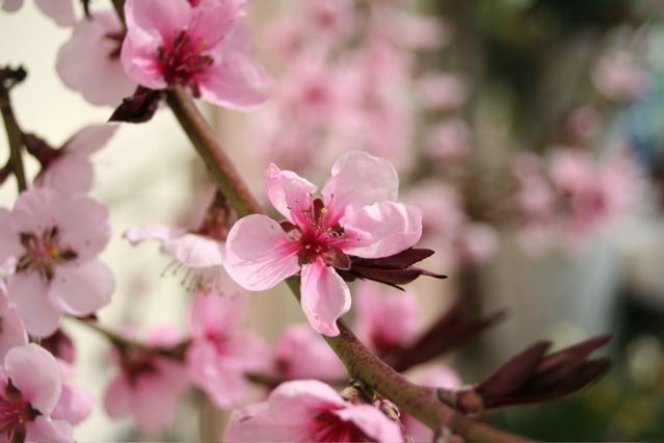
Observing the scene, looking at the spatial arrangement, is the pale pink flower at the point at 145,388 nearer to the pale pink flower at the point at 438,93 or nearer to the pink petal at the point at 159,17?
the pink petal at the point at 159,17

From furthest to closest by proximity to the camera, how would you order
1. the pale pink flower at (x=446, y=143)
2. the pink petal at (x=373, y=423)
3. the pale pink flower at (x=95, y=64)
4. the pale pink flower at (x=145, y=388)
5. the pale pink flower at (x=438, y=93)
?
1. the pale pink flower at (x=438, y=93)
2. the pale pink flower at (x=446, y=143)
3. the pale pink flower at (x=145, y=388)
4. the pale pink flower at (x=95, y=64)
5. the pink petal at (x=373, y=423)

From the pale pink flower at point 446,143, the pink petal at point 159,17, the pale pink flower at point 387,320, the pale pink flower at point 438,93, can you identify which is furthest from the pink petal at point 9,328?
the pale pink flower at point 438,93

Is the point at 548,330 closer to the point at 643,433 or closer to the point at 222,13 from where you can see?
the point at 643,433

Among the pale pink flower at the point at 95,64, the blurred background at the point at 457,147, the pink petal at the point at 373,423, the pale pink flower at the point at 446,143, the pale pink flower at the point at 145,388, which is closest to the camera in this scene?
the pink petal at the point at 373,423

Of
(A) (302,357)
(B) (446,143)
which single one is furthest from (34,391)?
(B) (446,143)

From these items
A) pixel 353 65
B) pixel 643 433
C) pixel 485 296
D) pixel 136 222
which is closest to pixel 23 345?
pixel 136 222
